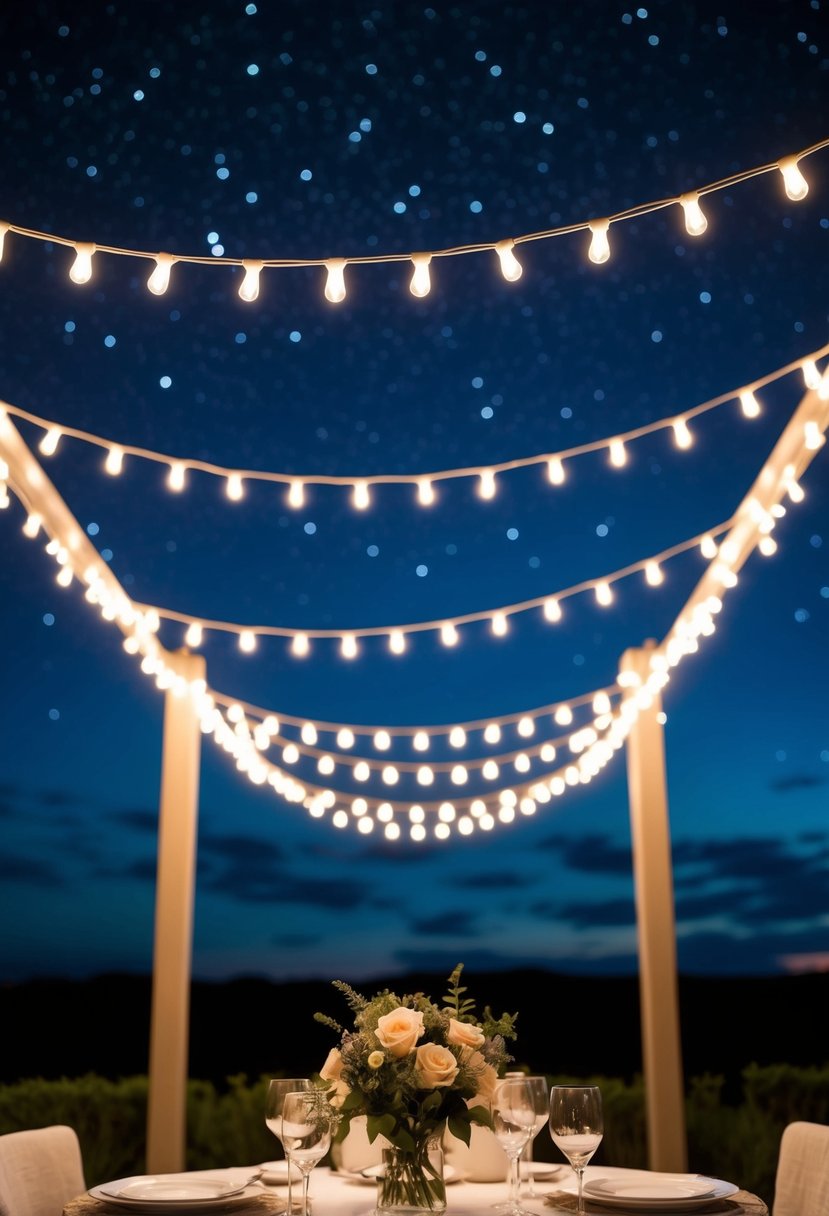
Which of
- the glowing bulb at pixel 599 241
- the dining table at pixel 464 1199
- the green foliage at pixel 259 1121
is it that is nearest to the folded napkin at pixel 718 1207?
the dining table at pixel 464 1199

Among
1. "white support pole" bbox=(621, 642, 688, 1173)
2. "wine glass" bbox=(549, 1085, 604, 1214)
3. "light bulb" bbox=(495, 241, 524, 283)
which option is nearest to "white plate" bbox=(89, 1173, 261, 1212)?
"wine glass" bbox=(549, 1085, 604, 1214)

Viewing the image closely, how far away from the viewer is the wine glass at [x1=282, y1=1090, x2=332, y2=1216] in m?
1.99

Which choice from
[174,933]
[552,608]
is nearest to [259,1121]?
[174,933]

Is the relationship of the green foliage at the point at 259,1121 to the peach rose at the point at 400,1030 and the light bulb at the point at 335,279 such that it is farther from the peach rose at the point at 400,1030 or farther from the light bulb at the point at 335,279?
the light bulb at the point at 335,279

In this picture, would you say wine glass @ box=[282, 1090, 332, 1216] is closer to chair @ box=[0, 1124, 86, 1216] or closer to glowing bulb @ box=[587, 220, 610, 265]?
chair @ box=[0, 1124, 86, 1216]

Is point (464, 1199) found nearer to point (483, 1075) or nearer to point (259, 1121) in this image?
point (483, 1075)

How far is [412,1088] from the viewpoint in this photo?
1997mm

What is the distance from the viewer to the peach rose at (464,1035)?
6.77 ft

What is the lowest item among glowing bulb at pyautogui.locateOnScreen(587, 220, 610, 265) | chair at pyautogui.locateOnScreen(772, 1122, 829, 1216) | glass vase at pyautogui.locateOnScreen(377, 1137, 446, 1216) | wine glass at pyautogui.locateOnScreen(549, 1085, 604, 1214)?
chair at pyautogui.locateOnScreen(772, 1122, 829, 1216)

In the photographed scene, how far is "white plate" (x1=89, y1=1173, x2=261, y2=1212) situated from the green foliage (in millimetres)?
2966

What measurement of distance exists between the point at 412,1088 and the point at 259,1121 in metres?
3.84

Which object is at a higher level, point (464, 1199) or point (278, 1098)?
point (278, 1098)

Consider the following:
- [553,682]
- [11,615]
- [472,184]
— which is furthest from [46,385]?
[553,682]

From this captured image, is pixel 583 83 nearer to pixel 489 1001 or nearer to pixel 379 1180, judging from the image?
pixel 379 1180
